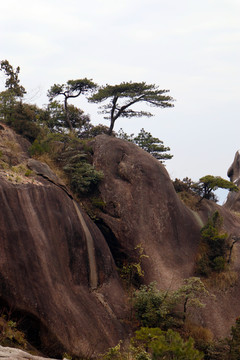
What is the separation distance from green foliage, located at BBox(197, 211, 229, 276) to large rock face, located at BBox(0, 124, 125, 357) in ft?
19.7

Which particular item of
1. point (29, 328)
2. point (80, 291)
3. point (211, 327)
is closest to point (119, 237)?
point (80, 291)

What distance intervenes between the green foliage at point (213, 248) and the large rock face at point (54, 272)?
599 cm

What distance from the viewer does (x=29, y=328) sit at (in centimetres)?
1231

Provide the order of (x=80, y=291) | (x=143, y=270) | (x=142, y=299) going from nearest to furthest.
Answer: (x=80, y=291) < (x=142, y=299) < (x=143, y=270)

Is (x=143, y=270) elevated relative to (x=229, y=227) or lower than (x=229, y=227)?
lower

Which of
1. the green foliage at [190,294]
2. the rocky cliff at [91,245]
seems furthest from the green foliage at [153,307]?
the rocky cliff at [91,245]

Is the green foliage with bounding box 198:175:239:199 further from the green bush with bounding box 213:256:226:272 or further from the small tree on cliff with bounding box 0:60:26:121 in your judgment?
the small tree on cliff with bounding box 0:60:26:121

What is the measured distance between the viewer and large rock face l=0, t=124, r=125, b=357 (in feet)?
40.5

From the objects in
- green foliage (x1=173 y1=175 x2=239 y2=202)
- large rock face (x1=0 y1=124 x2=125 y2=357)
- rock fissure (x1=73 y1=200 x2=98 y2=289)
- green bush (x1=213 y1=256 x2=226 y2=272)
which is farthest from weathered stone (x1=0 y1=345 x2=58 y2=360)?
green foliage (x1=173 y1=175 x2=239 y2=202)

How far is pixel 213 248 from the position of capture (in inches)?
866

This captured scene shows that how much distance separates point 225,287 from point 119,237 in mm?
6878

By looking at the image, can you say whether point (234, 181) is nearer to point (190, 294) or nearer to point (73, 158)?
point (73, 158)

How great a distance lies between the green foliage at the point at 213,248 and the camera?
20875 millimetres

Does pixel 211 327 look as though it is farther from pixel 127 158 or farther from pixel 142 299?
pixel 127 158
